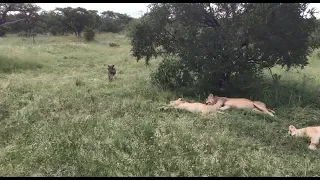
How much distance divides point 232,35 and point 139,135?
3.92m

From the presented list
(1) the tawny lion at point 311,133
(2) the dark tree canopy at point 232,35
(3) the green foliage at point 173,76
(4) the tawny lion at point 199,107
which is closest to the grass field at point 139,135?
(1) the tawny lion at point 311,133

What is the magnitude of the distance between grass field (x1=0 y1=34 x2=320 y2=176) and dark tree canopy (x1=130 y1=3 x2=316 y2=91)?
31.9 inches

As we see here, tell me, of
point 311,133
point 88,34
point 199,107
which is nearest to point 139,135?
point 199,107

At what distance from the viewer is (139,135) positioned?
4.93m

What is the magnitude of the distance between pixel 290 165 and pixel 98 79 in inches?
264

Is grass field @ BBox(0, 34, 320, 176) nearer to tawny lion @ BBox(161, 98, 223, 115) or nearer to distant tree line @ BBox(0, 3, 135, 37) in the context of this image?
tawny lion @ BBox(161, 98, 223, 115)

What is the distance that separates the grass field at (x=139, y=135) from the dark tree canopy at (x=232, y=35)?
31.9 inches

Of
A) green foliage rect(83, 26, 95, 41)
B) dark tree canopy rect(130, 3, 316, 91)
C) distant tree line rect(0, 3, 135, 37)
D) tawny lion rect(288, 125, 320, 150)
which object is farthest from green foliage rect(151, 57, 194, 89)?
distant tree line rect(0, 3, 135, 37)

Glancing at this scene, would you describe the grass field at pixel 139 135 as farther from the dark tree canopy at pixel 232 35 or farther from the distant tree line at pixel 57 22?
the distant tree line at pixel 57 22

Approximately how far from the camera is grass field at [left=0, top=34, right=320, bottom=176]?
4152 mm

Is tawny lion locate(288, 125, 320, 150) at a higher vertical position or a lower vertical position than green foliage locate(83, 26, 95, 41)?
higher

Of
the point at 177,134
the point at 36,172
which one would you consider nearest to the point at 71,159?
the point at 36,172

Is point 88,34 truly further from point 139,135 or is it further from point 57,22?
point 139,135

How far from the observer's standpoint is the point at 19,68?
1165cm
